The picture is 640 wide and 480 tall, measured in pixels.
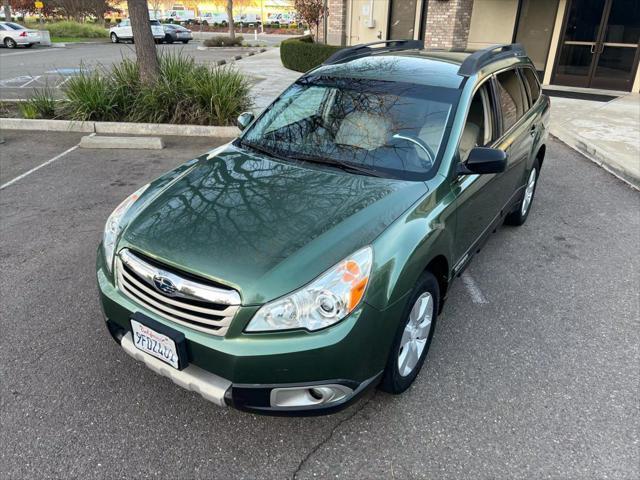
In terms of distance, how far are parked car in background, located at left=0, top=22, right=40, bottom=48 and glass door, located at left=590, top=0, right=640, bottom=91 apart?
29.1m

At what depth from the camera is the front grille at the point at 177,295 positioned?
2.16 m

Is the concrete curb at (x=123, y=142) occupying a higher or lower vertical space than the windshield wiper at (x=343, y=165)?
lower

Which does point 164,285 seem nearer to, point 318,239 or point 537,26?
point 318,239

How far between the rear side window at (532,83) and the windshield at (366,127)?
200 centimetres

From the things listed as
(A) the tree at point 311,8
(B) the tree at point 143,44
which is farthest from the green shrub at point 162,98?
(A) the tree at point 311,8

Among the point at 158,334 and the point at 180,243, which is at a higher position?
the point at 180,243

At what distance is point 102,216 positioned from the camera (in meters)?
Result: 5.19

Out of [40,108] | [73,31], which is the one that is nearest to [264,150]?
[40,108]

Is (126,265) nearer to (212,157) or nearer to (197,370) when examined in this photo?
(197,370)

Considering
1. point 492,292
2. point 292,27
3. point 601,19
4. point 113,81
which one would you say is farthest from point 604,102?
point 292,27

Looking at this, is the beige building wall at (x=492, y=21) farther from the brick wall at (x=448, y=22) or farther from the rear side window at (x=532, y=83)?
the rear side window at (x=532, y=83)

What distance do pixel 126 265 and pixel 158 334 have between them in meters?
0.44

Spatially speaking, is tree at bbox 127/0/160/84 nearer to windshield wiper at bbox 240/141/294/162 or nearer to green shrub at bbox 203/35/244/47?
windshield wiper at bbox 240/141/294/162

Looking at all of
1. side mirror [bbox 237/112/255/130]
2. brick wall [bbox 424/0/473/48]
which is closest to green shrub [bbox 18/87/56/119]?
side mirror [bbox 237/112/255/130]
